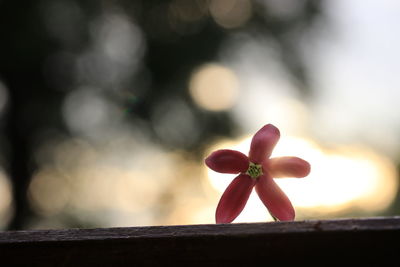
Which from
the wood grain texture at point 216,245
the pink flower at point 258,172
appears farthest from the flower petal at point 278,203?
the wood grain texture at point 216,245

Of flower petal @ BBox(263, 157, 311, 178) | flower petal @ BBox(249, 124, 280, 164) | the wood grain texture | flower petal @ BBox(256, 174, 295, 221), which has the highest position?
flower petal @ BBox(249, 124, 280, 164)

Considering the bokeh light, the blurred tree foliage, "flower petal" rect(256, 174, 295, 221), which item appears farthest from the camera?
the bokeh light

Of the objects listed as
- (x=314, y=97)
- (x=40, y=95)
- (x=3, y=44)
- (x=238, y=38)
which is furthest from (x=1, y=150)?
(x=314, y=97)

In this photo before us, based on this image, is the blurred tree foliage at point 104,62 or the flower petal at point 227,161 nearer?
the flower petal at point 227,161

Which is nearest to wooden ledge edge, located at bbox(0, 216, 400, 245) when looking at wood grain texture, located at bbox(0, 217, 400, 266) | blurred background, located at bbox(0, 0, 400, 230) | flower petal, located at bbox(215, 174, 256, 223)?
wood grain texture, located at bbox(0, 217, 400, 266)

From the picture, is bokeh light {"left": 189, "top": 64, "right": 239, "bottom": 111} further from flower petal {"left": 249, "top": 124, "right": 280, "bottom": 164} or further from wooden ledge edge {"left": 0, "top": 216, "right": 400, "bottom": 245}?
wooden ledge edge {"left": 0, "top": 216, "right": 400, "bottom": 245}

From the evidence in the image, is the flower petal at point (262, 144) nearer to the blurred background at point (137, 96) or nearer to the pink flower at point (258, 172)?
the pink flower at point (258, 172)

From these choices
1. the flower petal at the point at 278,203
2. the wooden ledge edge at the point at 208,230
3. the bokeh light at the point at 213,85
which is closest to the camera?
the wooden ledge edge at the point at 208,230
